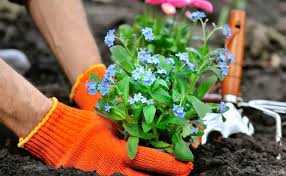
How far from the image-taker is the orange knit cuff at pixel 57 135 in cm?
204

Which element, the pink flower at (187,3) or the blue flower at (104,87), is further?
the pink flower at (187,3)

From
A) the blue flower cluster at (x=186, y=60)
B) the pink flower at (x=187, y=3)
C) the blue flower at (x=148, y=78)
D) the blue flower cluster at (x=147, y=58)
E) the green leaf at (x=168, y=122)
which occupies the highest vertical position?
the pink flower at (x=187, y=3)

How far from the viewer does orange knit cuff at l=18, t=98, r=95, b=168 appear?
2.04 m

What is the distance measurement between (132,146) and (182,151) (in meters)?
0.14

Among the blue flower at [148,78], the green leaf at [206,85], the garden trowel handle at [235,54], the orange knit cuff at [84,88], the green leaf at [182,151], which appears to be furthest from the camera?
the garden trowel handle at [235,54]

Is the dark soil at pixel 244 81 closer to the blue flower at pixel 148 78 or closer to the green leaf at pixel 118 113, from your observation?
the green leaf at pixel 118 113

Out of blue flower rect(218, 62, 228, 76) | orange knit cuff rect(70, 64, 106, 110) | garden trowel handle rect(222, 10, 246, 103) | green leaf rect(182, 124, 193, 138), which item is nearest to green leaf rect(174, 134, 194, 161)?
green leaf rect(182, 124, 193, 138)

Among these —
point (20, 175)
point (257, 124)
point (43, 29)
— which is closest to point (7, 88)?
point (20, 175)

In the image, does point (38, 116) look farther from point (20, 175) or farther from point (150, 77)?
point (150, 77)

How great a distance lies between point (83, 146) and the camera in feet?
6.71

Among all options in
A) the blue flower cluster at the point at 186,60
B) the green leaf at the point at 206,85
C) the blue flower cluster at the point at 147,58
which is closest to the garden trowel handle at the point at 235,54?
the green leaf at the point at 206,85

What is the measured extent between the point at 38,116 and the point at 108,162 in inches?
9.6

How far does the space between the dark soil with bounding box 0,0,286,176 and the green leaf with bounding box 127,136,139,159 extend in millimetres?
153

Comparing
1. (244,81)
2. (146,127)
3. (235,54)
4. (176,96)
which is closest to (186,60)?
(176,96)
